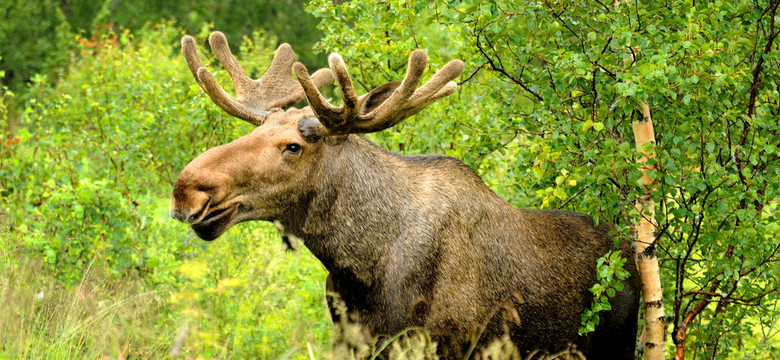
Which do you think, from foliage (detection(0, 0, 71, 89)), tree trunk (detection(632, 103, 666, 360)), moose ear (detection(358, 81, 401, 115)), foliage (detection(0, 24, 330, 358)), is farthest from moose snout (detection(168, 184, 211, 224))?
foliage (detection(0, 0, 71, 89))

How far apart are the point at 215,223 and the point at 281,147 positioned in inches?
19.4

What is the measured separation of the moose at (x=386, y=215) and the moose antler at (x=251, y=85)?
0.01 meters

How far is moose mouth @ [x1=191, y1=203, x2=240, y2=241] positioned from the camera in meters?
4.21

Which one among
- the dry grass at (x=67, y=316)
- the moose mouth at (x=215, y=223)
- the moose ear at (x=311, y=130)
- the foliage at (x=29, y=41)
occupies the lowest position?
the dry grass at (x=67, y=316)

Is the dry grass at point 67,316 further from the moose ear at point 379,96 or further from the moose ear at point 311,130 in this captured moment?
the moose ear at point 379,96

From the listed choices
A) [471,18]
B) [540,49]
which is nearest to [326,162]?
[471,18]

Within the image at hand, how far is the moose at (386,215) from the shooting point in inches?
170

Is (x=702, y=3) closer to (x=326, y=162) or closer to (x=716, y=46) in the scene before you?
(x=716, y=46)

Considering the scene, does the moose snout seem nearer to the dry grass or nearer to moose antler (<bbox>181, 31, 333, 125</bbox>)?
the dry grass

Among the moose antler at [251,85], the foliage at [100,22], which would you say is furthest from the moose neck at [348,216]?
the foliage at [100,22]

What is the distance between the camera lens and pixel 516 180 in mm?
5820

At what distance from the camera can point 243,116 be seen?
16.3 ft

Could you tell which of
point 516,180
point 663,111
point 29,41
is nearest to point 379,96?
point 516,180

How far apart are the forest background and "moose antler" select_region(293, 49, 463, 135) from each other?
0.47 meters
